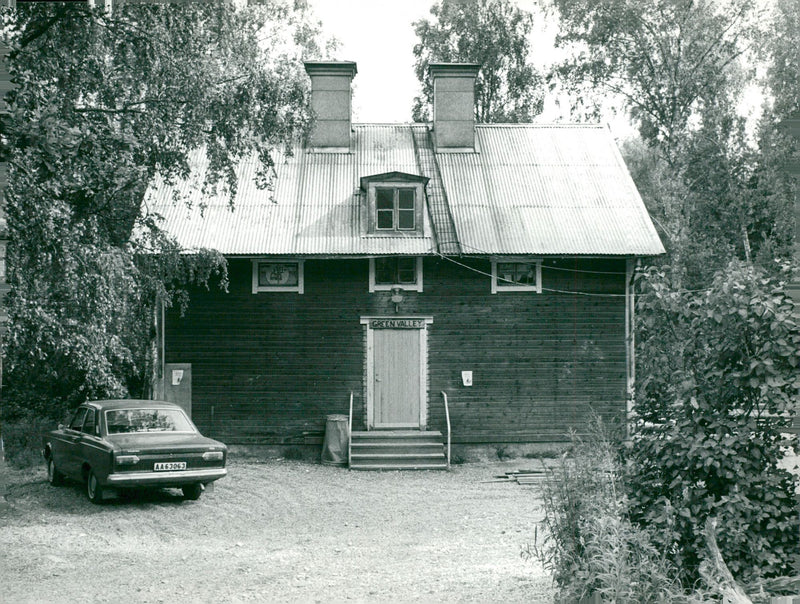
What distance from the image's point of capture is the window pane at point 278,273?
19031 millimetres

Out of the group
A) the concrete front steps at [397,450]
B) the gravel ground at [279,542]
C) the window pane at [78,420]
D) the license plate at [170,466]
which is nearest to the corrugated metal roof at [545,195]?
the concrete front steps at [397,450]

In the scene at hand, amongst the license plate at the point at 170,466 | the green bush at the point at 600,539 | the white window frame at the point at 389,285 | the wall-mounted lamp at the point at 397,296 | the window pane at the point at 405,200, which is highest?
the window pane at the point at 405,200

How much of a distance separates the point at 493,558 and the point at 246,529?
12.5 feet

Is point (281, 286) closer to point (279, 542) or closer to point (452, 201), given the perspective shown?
point (452, 201)

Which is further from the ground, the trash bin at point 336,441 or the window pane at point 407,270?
the window pane at point 407,270

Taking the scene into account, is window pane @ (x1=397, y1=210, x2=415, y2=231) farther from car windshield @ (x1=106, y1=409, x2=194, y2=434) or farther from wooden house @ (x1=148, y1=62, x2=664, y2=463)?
car windshield @ (x1=106, y1=409, x2=194, y2=434)

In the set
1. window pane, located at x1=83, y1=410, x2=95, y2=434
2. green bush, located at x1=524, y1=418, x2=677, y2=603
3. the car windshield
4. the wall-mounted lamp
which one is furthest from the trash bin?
green bush, located at x1=524, y1=418, x2=677, y2=603

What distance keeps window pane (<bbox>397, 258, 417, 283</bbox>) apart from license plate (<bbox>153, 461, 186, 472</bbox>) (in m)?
7.88

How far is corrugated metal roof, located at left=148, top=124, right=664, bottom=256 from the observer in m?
18.8

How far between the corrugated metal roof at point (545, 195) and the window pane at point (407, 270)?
1211 millimetres

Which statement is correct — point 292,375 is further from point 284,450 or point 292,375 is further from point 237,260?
point 237,260

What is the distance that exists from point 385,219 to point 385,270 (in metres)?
1.19

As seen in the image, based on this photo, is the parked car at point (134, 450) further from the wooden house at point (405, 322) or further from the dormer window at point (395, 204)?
the dormer window at point (395, 204)

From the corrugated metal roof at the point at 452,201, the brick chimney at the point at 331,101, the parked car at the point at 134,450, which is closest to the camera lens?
the parked car at the point at 134,450
